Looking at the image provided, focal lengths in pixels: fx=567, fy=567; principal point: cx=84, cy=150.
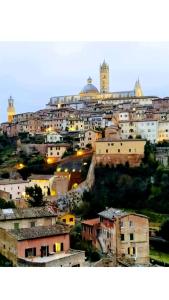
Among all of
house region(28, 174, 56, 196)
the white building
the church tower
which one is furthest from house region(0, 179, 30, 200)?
the church tower

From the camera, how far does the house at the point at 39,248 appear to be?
9.77 metres

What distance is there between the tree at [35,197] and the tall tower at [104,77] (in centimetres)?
2689

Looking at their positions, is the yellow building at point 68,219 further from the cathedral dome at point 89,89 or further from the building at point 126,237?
the cathedral dome at point 89,89

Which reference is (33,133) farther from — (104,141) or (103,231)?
(103,231)

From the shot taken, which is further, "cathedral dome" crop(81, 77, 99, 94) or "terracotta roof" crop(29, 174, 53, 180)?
"cathedral dome" crop(81, 77, 99, 94)

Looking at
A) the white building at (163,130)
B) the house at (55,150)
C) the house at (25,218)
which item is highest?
→ the white building at (163,130)

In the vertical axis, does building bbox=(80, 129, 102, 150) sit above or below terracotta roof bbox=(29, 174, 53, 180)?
above

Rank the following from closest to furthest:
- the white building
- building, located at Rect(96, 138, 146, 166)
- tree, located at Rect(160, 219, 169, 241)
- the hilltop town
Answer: the hilltop town → tree, located at Rect(160, 219, 169, 241) → building, located at Rect(96, 138, 146, 166) → the white building

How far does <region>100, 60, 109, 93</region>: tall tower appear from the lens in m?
44.6

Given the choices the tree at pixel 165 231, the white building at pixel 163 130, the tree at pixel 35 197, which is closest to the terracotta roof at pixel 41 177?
the tree at pixel 35 197

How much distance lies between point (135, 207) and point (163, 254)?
418 cm

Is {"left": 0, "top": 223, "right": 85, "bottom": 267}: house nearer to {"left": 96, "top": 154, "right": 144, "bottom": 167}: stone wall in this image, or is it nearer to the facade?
{"left": 96, "top": 154, "right": 144, "bottom": 167}: stone wall

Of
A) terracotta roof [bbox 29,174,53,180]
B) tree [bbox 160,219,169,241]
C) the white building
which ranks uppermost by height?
the white building
